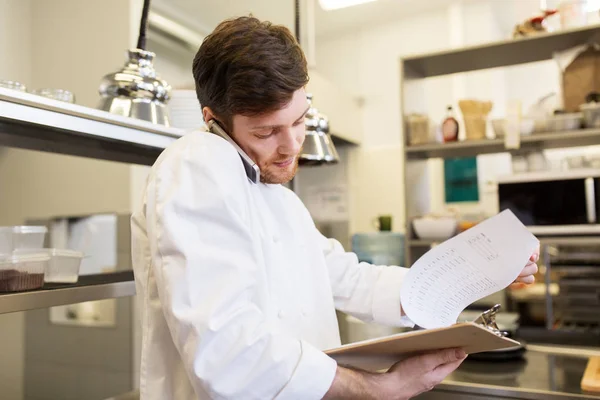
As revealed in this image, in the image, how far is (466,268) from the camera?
3.28 ft

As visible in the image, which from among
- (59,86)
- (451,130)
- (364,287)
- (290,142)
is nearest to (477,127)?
(451,130)

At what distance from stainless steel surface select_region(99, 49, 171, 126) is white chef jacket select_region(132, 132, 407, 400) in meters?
0.43

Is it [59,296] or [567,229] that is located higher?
[567,229]

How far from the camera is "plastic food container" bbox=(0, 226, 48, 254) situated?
109 centimetres

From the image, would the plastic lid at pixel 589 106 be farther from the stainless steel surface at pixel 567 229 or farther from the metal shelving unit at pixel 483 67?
the stainless steel surface at pixel 567 229

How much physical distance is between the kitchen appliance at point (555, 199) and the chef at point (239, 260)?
49.7 inches

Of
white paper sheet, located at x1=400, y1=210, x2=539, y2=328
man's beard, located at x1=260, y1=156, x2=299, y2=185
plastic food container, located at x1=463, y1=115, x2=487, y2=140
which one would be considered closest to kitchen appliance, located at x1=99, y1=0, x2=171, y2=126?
man's beard, located at x1=260, y1=156, x2=299, y2=185

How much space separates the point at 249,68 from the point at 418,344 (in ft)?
1.74

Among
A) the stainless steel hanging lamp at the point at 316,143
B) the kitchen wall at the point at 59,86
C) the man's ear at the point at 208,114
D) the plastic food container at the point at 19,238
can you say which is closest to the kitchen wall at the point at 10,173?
the kitchen wall at the point at 59,86

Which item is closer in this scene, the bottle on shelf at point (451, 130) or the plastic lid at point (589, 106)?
the plastic lid at point (589, 106)

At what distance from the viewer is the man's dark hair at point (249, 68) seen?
2.96ft

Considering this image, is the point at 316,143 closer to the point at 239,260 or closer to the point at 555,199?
the point at 239,260

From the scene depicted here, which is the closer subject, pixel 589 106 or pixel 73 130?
pixel 73 130

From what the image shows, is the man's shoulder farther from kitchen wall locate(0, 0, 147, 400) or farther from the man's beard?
kitchen wall locate(0, 0, 147, 400)
